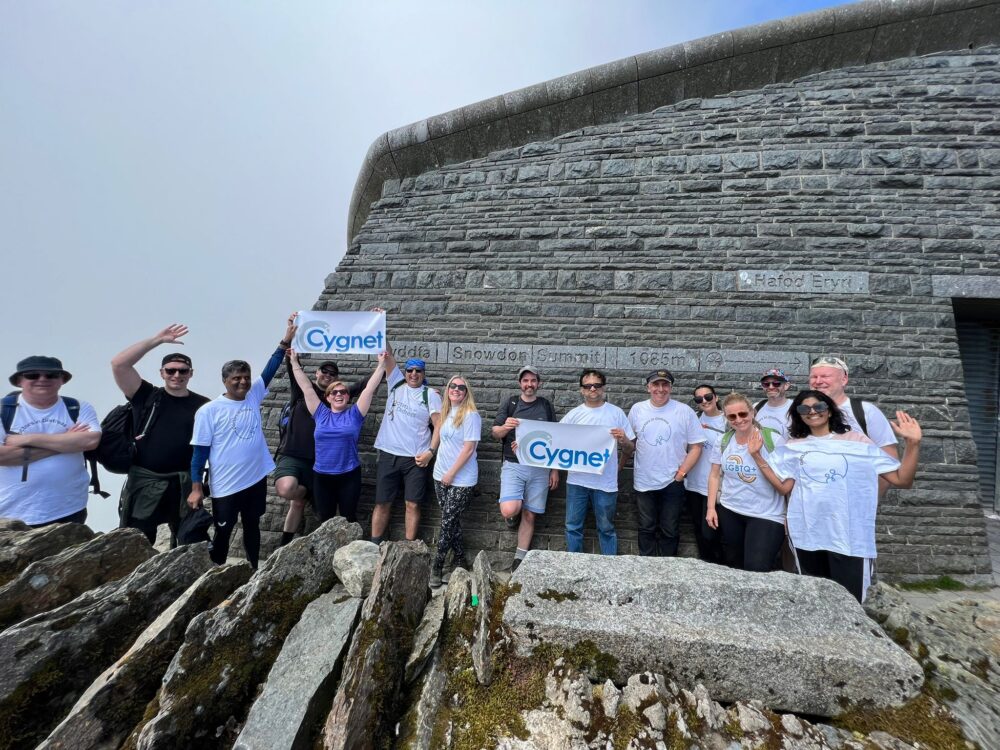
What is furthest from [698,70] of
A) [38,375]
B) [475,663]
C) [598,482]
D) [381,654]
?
[38,375]

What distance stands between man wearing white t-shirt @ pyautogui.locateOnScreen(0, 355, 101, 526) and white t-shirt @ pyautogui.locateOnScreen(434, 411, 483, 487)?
2769 mm

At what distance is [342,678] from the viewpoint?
1.56 meters

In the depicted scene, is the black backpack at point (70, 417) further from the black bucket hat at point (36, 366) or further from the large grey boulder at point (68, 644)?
the large grey boulder at point (68, 644)

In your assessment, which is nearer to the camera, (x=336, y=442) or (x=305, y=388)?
(x=336, y=442)

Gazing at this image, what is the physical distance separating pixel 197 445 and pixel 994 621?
6510 millimetres

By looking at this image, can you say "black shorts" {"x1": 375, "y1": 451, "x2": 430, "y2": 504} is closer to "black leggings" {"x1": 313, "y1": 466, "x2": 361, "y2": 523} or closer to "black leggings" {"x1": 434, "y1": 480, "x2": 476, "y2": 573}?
"black leggings" {"x1": 313, "y1": 466, "x2": 361, "y2": 523}

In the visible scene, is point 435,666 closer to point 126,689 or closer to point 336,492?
point 126,689

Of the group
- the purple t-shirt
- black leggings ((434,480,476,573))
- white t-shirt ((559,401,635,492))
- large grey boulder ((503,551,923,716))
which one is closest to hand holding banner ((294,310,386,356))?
the purple t-shirt

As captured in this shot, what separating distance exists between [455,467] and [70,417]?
306cm

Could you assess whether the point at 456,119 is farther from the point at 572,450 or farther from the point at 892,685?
the point at 892,685

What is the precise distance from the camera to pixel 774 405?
4.12 metres

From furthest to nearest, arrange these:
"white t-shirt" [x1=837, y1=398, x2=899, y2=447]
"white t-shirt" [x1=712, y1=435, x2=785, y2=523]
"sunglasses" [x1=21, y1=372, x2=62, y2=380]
A: "white t-shirt" [x1=712, y1=435, x2=785, y2=523]
"white t-shirt" [x1=837, y1=398, x2=899, y2=447]
"sunglasses" [x1=21, y1=372, x2=62, y2=380]

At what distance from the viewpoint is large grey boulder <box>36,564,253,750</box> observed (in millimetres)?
1370

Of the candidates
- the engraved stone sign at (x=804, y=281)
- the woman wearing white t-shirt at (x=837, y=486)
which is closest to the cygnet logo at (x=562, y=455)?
the woman wearing white t-shirt at (x=837, y=486)
